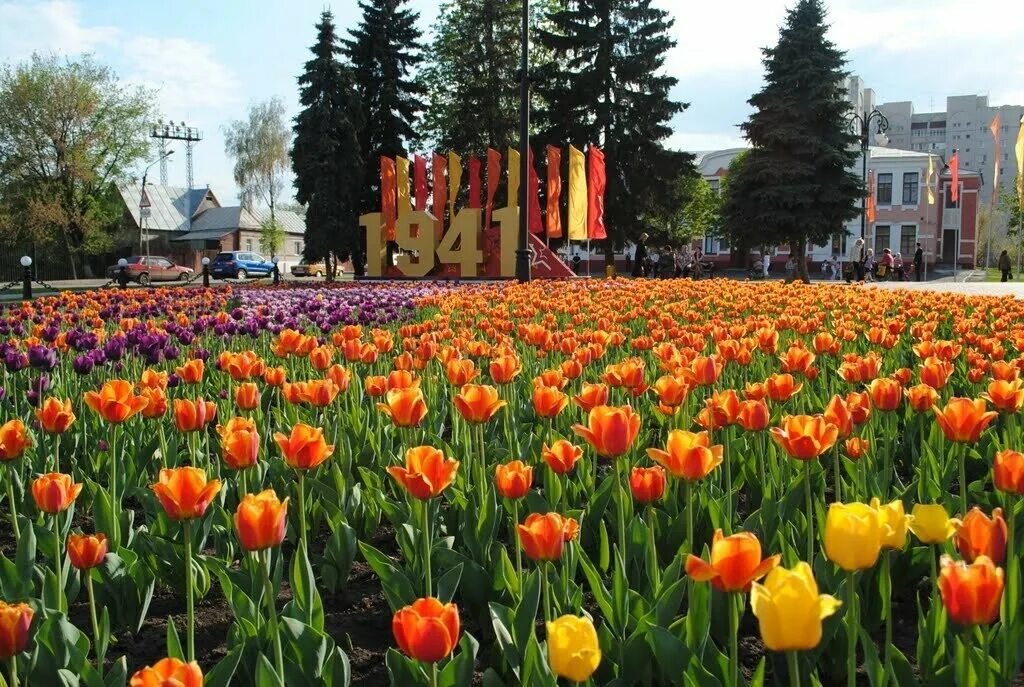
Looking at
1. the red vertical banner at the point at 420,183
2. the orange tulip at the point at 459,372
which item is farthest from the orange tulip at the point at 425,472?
the red vertical banner at the point at 420,183

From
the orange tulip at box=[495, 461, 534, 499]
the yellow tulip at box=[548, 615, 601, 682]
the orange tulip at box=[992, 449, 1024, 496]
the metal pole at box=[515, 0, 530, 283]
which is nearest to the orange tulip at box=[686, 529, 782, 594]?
Result: the yellow tulip at box=[548, 615, 601, 682]

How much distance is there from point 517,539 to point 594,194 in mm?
25668

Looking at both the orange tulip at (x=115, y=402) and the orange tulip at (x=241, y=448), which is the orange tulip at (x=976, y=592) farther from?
the orange tulip at (x=115, y=402)

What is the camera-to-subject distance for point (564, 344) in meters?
4.46

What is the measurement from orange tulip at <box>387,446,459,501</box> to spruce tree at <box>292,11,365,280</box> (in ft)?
106

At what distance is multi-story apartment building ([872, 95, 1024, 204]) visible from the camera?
12288cm

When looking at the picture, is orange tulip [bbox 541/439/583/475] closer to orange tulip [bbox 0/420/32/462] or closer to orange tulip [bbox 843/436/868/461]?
orange tulip [bbox 843/436/868/461]

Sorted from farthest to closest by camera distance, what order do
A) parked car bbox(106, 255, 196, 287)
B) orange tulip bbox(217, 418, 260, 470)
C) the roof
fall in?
the roof, parked car bbox(106, 255, 196, 287), orange tulip bbox(217, 418, 260, 470)

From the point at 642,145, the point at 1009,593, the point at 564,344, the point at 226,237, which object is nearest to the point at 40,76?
the point at 226,237

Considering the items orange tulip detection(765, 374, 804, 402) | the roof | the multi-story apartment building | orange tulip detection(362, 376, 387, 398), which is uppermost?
the multi-story apartment building

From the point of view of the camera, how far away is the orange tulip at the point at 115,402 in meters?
2.71

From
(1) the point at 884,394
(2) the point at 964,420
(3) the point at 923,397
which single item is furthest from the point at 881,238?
(2) the point at 964,420

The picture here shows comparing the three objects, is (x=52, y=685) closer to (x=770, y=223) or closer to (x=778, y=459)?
(x=778, y=459)

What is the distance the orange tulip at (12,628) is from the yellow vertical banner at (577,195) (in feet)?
80.4
